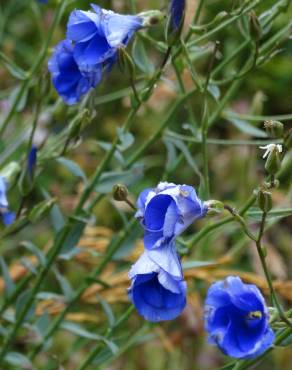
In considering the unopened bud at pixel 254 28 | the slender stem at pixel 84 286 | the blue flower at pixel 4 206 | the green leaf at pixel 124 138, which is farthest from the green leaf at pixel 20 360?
the unopened bud at pixel 254 28

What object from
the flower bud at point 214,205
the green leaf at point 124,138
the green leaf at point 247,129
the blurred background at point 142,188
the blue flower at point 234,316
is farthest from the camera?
the blurred background at point 142,188

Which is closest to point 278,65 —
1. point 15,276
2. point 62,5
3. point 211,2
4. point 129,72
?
point 211,2

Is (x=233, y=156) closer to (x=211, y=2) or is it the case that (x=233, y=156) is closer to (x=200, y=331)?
(x=211, y=2)

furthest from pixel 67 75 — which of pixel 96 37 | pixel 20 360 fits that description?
pixel 20 360

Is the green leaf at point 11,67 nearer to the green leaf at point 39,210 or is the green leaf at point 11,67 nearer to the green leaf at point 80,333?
the green leaf at point 39,210

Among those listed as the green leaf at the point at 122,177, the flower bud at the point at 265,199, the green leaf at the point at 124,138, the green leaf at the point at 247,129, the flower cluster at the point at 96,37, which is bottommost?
the green leaf at the point at 247,129

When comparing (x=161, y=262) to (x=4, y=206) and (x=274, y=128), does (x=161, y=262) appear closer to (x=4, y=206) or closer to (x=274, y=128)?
(x=274, y=128)

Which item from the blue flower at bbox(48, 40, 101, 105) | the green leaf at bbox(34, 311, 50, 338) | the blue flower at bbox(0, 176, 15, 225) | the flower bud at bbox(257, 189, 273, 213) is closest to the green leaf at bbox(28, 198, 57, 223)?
the blue flower at bbox(0, 176, 15, 225)
